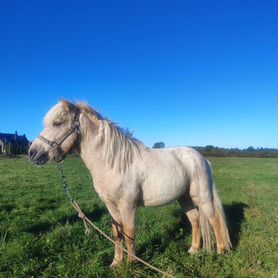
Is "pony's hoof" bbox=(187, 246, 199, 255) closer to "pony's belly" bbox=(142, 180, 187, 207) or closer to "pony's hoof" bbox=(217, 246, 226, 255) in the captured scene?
"pony's hoof" bbox=(217, 246, 226, 255)

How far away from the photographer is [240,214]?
824 centimetres

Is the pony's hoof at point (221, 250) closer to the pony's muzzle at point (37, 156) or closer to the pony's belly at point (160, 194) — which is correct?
the pony's belly at point (160, 194)

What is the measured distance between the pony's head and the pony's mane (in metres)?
0.26

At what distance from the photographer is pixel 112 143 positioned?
472 centimetres

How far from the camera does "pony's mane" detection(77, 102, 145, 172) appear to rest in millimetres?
4656

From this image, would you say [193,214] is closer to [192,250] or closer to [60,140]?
[192,250]

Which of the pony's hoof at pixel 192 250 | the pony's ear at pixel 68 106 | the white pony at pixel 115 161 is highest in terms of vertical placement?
the pony's ear at pixel 68 106

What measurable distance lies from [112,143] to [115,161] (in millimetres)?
260

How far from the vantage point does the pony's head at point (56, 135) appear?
4.50m

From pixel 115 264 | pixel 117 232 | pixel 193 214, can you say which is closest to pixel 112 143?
pixel 117 232

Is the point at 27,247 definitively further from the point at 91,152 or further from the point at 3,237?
the point at 91,152

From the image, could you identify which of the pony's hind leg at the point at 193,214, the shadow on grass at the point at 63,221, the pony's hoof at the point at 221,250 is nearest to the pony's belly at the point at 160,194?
the pony's hind leg at the point at 193,214

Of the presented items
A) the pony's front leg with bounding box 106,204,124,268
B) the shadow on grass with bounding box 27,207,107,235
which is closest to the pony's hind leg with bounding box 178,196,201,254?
the pony's front leg with bounding box 106,204,124,268

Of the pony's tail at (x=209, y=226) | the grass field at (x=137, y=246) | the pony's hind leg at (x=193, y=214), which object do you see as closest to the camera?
the grass field at (x=137, y=246)
